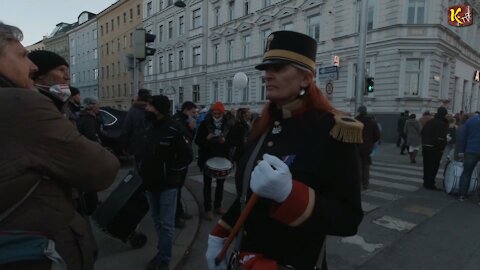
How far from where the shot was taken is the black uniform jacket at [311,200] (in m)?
1.44

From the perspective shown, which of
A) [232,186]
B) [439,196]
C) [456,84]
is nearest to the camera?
[439,196]

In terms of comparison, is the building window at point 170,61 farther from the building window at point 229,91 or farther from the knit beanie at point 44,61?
the knit beanie at point 44,61

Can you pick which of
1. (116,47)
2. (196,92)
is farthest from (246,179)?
(116,47)

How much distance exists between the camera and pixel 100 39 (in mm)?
55312

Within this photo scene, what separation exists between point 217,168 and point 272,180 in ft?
13.6

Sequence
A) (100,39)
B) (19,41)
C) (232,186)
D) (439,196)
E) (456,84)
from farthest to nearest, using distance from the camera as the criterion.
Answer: (100,39) → (456,84) → (232,186) → (439,196) → (19,41)

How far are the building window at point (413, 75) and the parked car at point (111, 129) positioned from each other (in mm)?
16090

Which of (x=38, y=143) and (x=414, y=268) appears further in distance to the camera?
(x=414, y=268)

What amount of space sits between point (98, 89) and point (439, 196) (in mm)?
58863

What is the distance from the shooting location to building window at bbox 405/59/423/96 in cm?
1977

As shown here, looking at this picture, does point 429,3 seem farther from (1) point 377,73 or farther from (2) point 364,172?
(2) point 364,172

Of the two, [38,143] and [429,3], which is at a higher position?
[429,3]

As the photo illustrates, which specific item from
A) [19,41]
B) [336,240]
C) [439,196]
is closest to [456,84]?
[439,196]

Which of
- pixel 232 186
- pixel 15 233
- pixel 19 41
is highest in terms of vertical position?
pixel 19 41
